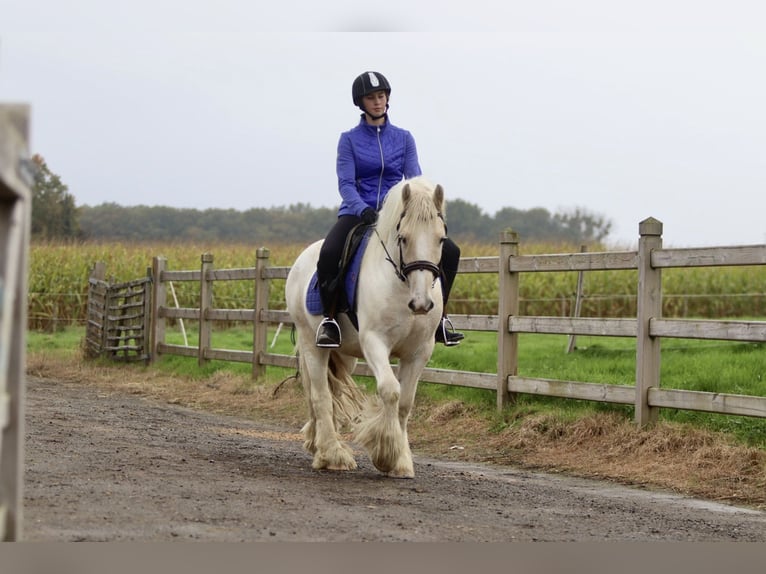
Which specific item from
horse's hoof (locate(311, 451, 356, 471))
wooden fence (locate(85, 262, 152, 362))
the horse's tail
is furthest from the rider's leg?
wooden fence (locate(85, 262, 152, 362))

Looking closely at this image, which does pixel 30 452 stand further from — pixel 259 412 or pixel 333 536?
pixel 259 412

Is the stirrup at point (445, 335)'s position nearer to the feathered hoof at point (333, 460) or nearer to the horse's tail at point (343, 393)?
the horse's tail at point (343, 393)

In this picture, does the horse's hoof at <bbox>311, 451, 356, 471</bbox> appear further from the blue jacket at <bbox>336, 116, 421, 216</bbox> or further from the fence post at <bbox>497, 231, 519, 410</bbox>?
the fence post at <bbox>497, 231, 519, 410</bbox>

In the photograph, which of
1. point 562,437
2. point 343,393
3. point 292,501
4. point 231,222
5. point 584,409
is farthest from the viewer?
point 231,222

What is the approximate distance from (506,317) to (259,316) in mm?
5068

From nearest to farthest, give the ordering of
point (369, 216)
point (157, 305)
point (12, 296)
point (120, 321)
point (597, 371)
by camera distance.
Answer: point (12, 296) < point (369, 216) < point (597, 371) < point (157, 305) < point (120, 321)

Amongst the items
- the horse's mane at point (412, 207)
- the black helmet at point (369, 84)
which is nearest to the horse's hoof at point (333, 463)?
the horse's mane at point (412, 207)

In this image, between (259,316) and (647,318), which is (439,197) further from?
(259,316)

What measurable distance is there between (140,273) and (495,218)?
5968 cm

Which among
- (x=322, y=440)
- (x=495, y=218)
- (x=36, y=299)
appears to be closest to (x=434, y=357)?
(x=322, y=440)

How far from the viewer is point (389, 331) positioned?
6930 mm

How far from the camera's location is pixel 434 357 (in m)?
13.7

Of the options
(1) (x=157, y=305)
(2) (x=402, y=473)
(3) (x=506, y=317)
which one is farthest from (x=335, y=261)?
(1) (x=157, y=305)

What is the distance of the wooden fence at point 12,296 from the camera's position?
9.70 feet
